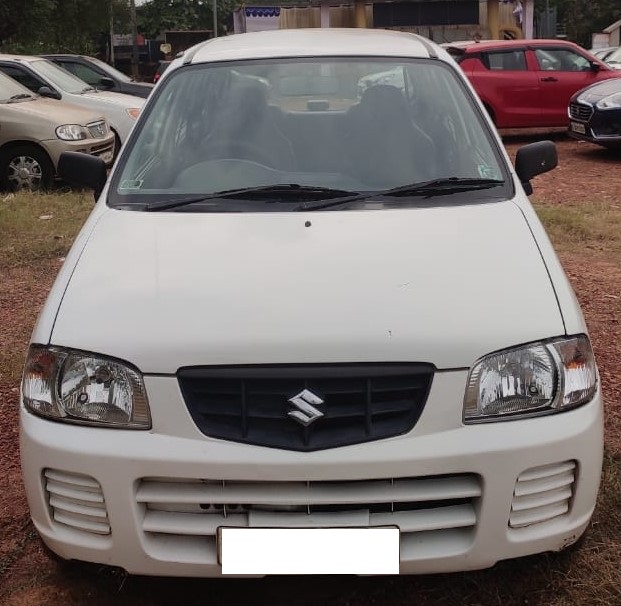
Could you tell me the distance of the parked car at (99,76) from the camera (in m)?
14.6

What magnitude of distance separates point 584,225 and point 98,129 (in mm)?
5759

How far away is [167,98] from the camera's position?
12.6 feet

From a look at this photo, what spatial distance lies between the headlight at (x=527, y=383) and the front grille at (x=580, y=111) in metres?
9.76

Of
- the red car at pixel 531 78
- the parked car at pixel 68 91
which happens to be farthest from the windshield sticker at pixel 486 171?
the red car at pixel 531 78

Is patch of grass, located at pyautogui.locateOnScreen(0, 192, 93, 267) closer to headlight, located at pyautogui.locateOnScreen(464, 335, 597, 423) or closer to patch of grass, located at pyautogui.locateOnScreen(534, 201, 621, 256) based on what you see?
patch of grass, located at pyautogui.locateOnScreen(534, 201, 621, 256)

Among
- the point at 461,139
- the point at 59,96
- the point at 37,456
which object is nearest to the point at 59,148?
the point at 59,96

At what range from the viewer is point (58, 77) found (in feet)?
41.0

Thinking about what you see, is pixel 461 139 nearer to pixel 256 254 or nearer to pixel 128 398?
pixel 256 254

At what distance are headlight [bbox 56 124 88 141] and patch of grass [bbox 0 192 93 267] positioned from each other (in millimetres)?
648

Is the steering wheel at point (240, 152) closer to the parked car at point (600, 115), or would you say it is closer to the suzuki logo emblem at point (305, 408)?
the suzuki logo emblem at point (305, 408)

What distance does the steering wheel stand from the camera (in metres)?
3.54

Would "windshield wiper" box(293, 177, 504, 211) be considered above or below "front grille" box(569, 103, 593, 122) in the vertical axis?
above

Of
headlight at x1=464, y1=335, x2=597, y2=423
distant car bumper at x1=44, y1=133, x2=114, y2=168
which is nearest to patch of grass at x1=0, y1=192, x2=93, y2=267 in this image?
distant car bumper at x1=44, y1=133, x2=114, y2=168

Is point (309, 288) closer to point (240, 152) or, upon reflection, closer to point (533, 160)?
point (240, 152)
